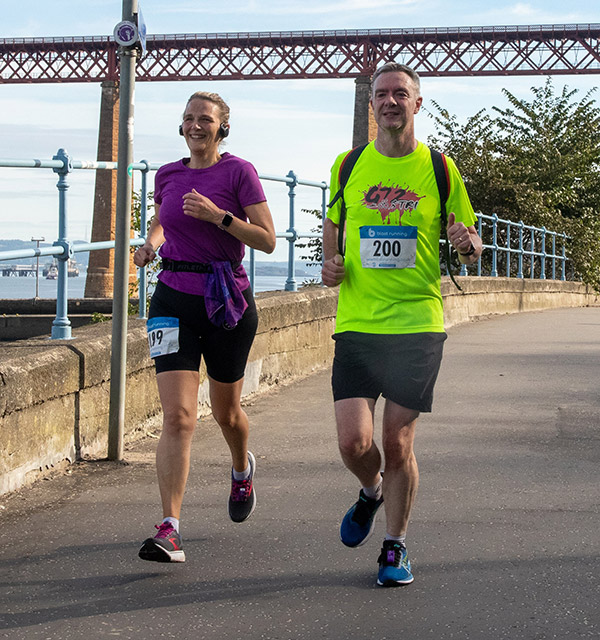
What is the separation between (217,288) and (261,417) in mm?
3207

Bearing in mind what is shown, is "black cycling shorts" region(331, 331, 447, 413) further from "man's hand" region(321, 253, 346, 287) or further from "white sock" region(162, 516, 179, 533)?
"white sock" region(162, 516, 179, 533)

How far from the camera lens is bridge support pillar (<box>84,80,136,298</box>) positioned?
40.1 meters

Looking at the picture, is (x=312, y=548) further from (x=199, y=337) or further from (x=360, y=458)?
(x=199, y=337)

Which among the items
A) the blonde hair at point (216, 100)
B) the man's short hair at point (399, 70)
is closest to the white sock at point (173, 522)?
the blonde hair at point (216, 100)

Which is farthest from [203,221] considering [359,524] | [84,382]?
[84,382]

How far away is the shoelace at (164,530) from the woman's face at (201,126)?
1428 millimetres

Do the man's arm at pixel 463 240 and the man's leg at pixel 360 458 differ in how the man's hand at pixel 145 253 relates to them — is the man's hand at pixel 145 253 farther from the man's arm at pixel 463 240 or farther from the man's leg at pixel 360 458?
the man's arm at pixel 463 240

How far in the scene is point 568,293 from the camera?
24.1 meters

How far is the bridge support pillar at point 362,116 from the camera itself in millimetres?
40750

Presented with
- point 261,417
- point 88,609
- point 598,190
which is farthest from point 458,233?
point 598,190

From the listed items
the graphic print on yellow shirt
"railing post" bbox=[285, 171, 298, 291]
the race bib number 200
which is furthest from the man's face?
"railing post" bbox=[285, 171, 298, 291]

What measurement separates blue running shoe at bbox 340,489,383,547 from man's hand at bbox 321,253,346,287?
84 centimetres

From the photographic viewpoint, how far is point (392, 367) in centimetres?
402

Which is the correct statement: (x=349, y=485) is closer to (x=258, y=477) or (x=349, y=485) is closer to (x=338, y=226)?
(x=258, y=477)
